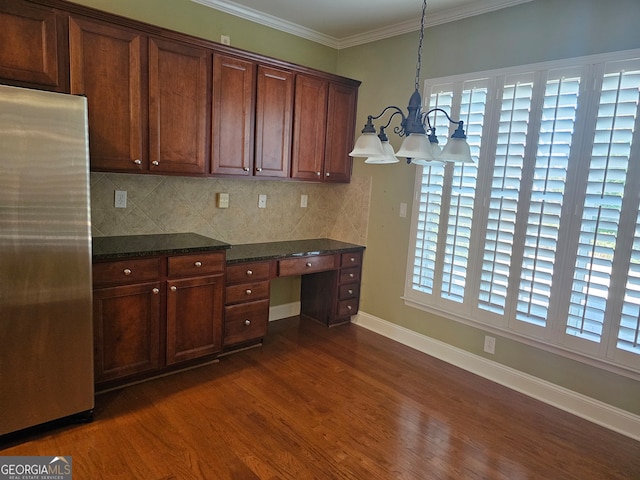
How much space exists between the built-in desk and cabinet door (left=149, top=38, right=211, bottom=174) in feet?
1.92

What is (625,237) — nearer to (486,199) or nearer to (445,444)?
(486,199)

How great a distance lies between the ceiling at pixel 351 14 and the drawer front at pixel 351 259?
2.03 meters

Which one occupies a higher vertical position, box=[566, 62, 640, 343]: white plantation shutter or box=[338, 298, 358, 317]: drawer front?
box=[566, 62, 640, 343]: white plantation shutter

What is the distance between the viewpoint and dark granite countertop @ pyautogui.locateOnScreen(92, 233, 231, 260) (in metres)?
2.49

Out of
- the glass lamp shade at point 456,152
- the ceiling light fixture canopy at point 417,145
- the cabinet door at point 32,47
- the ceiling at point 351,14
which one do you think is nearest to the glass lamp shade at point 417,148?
the ceiling light fixture canopy at point 417,145

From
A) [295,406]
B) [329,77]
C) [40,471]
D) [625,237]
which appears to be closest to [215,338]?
[295,406]

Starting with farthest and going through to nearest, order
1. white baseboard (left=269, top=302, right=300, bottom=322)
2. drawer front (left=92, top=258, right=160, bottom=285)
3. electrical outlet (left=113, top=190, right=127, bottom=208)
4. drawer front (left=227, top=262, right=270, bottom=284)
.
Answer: white baseboard (left=269, top=302, right=300, bottom=322) → drawer front (left=227, top=262, right=270, bottom=284) → electrical outlet (left=113, top=190, right=127, bottom=208) → drawer front (left=92, top=258, right=160, bottom=285)

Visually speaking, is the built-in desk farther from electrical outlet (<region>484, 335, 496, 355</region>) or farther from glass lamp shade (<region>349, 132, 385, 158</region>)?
electrical outlet (<region>484, 335, 496, 355</region>)

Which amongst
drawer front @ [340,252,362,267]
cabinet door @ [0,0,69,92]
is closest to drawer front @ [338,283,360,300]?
drawer front @ [340,252,362,267]

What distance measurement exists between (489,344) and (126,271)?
2.63m

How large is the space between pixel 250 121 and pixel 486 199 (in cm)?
192

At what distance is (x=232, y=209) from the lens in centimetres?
366

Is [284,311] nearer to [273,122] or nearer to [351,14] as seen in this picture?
[273,122]

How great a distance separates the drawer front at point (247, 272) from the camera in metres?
3.12
